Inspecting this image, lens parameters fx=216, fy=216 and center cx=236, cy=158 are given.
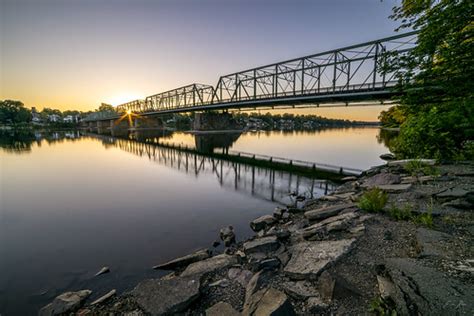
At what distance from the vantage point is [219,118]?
75562mm

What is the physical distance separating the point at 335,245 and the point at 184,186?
12.4 m

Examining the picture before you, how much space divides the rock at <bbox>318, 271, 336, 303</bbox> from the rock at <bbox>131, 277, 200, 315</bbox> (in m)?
2.26

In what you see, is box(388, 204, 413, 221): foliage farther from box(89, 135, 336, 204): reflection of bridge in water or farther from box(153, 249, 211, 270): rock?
box(89, 135, 336, 204): reflection of bridge in water

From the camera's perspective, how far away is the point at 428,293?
286cm

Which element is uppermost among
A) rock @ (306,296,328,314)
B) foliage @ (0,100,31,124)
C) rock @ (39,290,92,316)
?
foliage @ (0,100,31,124)

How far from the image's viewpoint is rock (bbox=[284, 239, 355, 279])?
4.04m

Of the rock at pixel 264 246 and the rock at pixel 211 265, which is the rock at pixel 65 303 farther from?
A: the rock at pixel 264 246

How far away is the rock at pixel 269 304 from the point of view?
3.14m

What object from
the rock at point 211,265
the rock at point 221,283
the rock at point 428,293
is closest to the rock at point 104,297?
the rock at point 211,265

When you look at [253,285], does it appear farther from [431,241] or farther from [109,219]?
[109,219]

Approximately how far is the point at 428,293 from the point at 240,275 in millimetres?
3143

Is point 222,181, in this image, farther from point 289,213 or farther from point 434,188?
point 434,188

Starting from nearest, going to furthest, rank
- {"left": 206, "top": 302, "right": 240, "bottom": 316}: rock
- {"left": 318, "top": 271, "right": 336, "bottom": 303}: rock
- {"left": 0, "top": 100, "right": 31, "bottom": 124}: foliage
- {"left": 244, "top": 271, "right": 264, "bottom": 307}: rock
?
{"left": 318, "top": 271, "right": 336, "bottom": 303}: rock, {"left": 206, "top": 302, "right": 240, "bottom": 316}: rock, {"left": 244, "top": 271, "right": 264, "bottom": 307}: rock, {"left": 0, "top": 100, "right": 31, "bottom": 124}: foliage

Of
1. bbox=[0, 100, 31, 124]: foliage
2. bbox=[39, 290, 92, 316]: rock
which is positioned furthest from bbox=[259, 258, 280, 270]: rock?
bbox=[0, 100, 31, 124]: foliage
